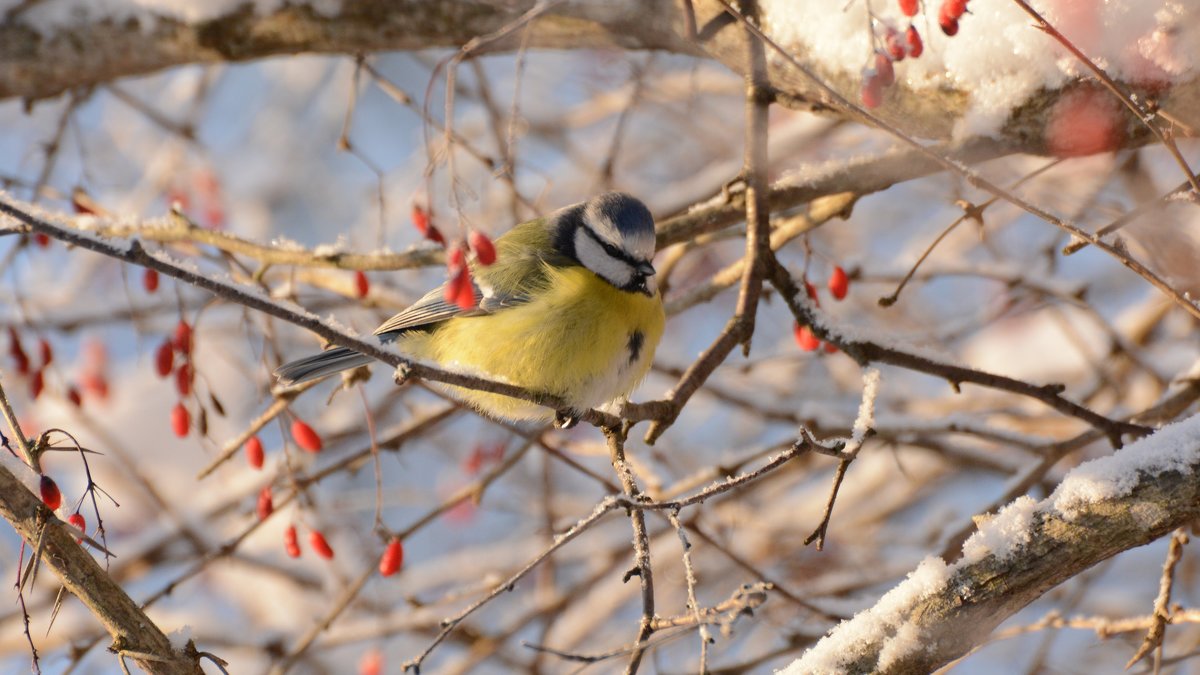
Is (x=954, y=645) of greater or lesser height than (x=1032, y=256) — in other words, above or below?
below

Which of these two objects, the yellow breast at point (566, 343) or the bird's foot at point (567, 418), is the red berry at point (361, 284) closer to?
the yellow breast at point (566, 343)

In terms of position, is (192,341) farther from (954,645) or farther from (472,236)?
(954,645)

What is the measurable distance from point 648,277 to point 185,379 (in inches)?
49.9

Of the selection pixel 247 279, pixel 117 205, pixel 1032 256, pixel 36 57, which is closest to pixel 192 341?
pixel 247 279

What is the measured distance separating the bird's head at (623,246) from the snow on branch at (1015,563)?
119 centimetres

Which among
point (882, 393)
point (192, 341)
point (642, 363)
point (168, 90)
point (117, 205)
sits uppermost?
point (168, 90)

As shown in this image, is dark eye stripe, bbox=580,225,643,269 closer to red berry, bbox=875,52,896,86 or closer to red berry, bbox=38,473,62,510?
red berry, bbox=875,52,896,86

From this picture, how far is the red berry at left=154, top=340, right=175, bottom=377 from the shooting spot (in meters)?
2.91

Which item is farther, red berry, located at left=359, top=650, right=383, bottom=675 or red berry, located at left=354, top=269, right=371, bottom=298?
red berry, located at left=359, top=650, right=383, bottom=675

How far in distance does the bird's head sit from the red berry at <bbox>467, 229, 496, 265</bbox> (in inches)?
29.3

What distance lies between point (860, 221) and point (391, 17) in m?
3.86

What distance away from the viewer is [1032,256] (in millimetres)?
5125

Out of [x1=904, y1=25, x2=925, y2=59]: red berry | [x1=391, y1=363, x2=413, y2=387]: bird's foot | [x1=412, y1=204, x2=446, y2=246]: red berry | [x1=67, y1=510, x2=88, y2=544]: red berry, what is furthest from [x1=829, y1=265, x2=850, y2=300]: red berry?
[x1=67, y1=510, x2=88, y2=544]: red berry

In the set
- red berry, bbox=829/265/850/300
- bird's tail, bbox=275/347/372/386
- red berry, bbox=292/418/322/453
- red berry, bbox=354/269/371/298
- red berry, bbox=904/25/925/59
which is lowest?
red berry, bbox=292/418/322/453
